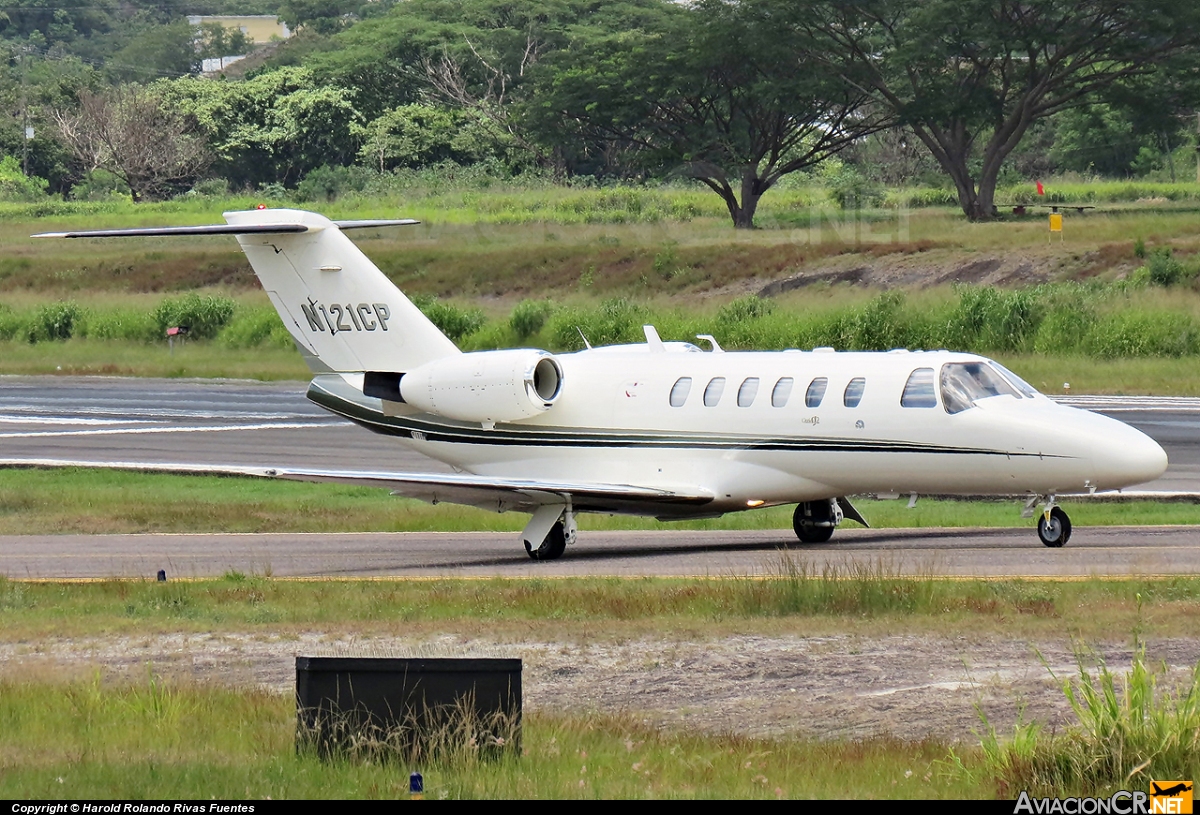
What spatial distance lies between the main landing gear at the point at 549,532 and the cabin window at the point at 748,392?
249cm

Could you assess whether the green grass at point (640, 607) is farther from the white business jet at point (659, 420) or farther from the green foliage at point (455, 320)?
the green foliage at point (455, 320)

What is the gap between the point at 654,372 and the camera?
2219 centimetres

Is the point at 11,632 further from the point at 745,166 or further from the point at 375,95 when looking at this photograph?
the point at 375,95

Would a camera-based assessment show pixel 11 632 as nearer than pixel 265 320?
Yes

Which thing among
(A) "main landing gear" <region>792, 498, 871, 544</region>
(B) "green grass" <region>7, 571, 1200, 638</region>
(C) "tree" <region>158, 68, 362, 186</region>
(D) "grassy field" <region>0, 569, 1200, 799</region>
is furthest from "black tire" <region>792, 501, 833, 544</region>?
(C) "tree" <region>158, 68, 362, 186</region>

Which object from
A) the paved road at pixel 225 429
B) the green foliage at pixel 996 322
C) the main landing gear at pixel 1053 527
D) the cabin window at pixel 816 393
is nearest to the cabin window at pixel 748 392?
the cabin window at pixel 816 393

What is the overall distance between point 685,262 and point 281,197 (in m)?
39.0

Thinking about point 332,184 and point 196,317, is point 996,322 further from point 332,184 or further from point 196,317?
point 332,184

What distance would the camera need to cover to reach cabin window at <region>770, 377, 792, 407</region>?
821 inches

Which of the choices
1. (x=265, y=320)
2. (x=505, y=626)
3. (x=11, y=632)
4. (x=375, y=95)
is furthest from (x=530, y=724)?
(x=375, y=95)

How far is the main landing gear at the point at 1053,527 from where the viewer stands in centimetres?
1941

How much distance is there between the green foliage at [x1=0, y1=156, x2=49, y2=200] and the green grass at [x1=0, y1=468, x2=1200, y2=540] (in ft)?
272

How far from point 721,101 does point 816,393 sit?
57.9 metres

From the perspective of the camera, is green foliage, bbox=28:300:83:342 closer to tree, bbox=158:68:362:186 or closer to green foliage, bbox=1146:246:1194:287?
tree, bbox=158:68:362:186
